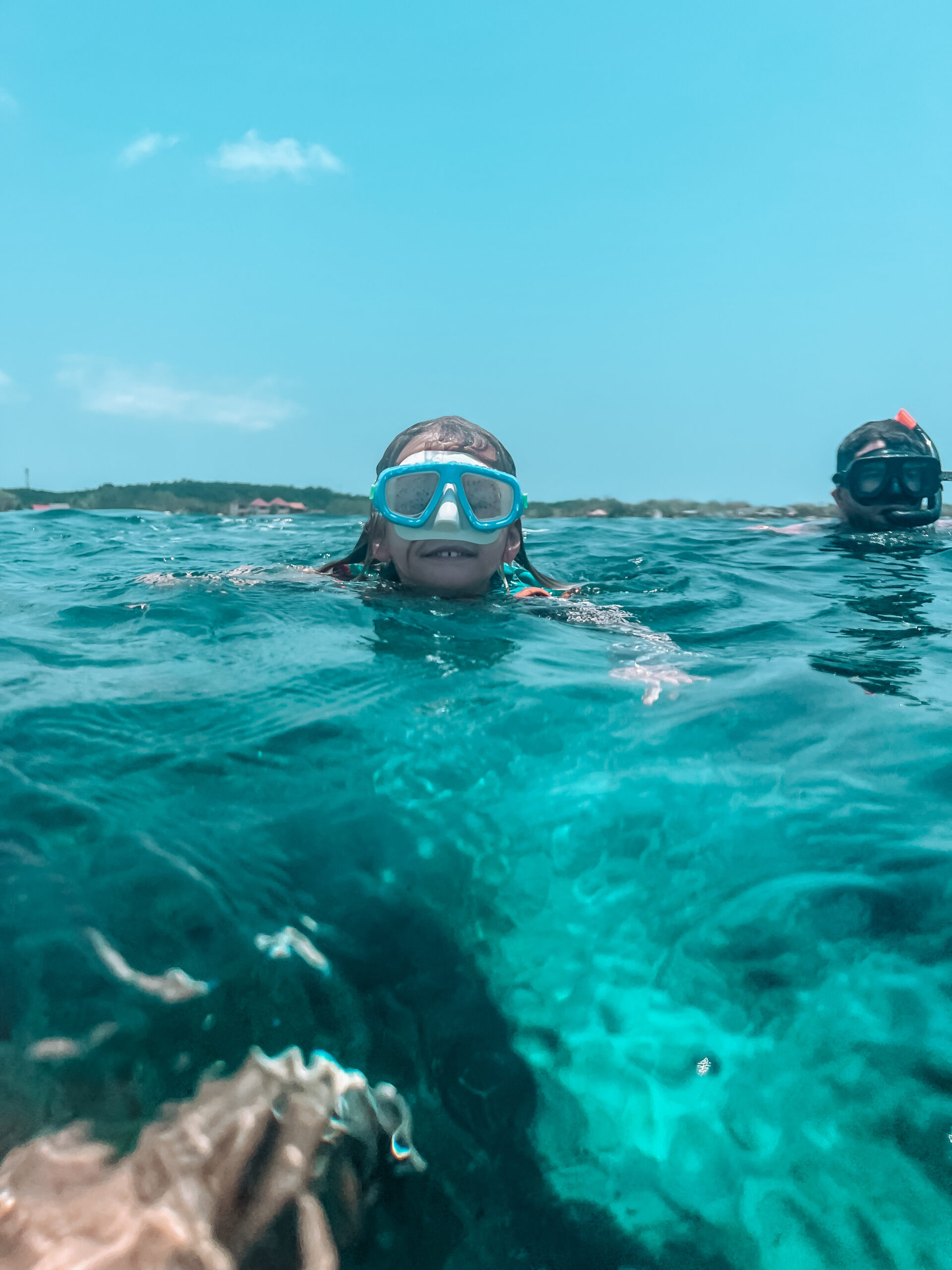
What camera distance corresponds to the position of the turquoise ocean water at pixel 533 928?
1323mm

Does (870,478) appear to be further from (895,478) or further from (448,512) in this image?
(448,512)

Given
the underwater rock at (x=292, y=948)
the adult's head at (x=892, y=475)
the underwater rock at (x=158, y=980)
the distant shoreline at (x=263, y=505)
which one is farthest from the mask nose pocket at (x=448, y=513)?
the distant shoreline at (x=263, y=505)

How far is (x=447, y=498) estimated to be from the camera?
399 cm

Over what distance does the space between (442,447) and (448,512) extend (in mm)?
563

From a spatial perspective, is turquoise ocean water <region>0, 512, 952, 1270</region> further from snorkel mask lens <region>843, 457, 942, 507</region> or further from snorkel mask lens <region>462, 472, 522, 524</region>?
snorkel mask lens <region>843, 457, 942, 507</region>

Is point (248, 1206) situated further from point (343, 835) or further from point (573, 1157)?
point (343, 835)

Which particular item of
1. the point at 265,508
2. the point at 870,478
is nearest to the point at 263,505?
the point at 265,508

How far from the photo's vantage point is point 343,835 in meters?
1.92

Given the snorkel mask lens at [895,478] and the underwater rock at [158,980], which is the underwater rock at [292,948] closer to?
the underwater rock at [158,980]

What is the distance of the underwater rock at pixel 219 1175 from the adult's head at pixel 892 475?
26.5ft

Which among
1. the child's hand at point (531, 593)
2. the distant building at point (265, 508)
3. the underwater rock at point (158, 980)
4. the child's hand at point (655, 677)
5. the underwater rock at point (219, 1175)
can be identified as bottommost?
the underwater rock at point (219, 1175)

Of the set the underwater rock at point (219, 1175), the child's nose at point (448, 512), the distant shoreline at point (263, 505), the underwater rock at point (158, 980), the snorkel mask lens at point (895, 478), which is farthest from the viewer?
the distant shoreline at point (263, 505)

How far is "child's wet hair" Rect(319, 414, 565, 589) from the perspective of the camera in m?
4.39

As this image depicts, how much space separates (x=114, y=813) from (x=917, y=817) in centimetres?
202
